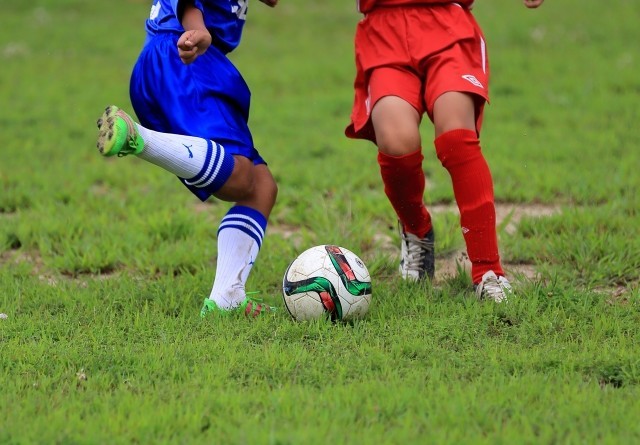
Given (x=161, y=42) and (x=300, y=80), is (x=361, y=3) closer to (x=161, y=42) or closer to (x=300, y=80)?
(x=161, y=42)

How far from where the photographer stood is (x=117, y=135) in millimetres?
3584

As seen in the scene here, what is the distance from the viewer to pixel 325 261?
157 inches

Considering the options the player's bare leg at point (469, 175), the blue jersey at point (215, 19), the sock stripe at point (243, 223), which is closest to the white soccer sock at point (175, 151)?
the sock stripe at point (243, 223)

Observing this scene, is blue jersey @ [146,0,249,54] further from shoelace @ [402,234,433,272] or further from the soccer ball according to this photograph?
shoelace @ [402,234,433,272]

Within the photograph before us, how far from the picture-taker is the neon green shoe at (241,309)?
13.1 ft

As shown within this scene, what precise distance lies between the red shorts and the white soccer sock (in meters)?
0.83

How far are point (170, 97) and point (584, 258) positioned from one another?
2165 mm

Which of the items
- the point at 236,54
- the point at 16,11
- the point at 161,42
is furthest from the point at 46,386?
the point at 16,11

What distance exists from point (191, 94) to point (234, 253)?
27.2 inches

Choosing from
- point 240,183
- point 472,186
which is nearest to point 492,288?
point 472,186

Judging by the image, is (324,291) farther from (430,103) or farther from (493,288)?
(430,103)

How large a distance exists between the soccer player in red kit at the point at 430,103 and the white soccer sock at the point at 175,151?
2.67 ft

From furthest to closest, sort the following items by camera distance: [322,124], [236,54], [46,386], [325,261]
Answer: [236,54] → [322,124] → [325,261] → [46,386]

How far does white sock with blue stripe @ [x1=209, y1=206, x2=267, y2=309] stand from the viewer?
406cm
